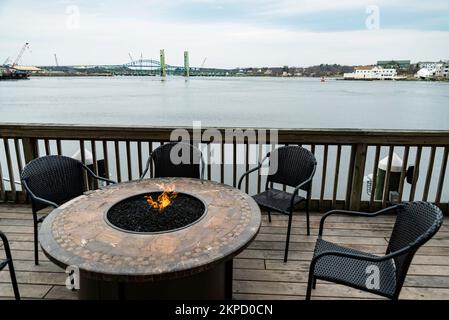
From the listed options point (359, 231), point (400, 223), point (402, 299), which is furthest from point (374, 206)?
point (400, 223)

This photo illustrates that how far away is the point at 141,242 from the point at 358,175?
270 centimetres

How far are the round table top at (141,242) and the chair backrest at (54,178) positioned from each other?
55 centimetres

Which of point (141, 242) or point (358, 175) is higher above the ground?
point (141, 242)

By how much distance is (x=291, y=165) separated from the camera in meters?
3.17

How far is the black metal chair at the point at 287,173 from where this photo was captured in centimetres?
289

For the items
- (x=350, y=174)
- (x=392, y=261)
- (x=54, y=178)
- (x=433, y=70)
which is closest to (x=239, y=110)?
(x=350, y=174)

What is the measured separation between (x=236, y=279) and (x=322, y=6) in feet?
15.3

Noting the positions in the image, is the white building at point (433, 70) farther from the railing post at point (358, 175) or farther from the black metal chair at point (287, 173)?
the black metal chair at point (287, 173)

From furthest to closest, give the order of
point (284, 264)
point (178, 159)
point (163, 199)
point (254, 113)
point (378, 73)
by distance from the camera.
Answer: point (378, 73)
point (254, 113)
point (178, 159)
point (284, 264)
point (163, 199)

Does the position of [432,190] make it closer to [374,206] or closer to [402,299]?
[374,206]

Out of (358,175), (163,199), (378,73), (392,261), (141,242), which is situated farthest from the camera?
(378,73)

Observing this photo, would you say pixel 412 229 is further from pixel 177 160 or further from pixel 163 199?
pixel 177 160

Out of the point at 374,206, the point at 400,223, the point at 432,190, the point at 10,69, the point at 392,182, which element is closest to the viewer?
the point at 400,223
